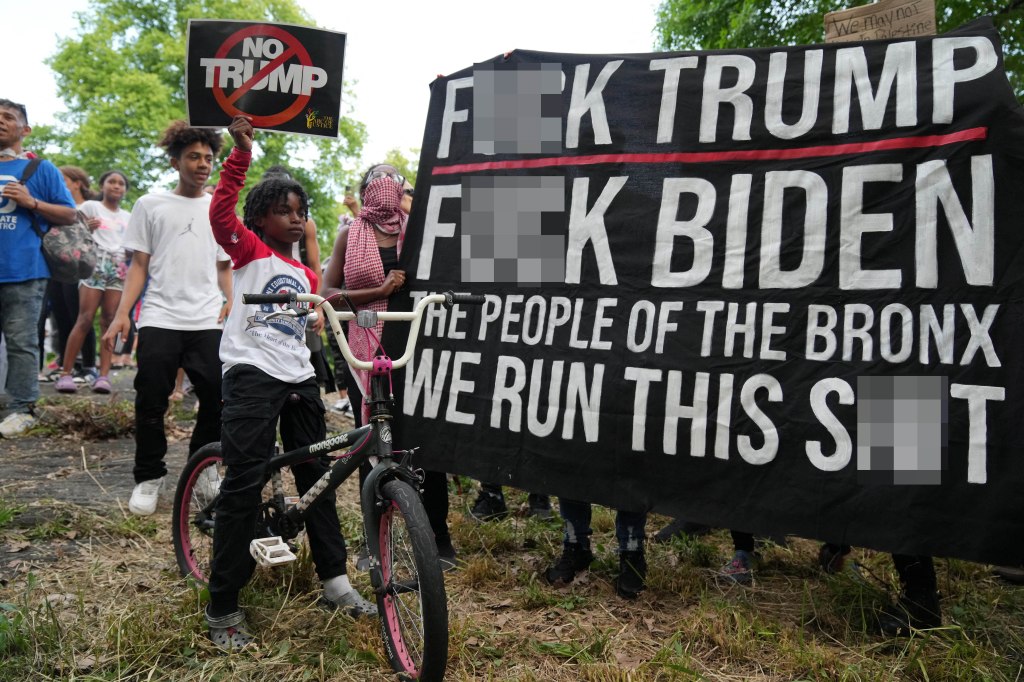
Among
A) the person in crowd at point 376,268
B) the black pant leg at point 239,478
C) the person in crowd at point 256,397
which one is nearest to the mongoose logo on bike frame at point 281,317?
the person in crowd at point 256,397

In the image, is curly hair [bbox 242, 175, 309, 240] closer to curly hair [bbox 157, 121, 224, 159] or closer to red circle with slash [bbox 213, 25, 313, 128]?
red circle with slash [bbox 213, 25, 313, 128]

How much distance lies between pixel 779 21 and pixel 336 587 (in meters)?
8.57

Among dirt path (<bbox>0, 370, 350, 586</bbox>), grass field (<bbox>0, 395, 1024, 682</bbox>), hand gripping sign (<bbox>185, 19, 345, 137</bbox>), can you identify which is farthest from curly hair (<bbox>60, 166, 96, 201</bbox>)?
hand gripping sign (<bbox>185, 19, 345, 137</bbox>)

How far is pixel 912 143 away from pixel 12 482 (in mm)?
5136

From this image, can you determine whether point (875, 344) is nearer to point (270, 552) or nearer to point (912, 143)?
point (912, 143)

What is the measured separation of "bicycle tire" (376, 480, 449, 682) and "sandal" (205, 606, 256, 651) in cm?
59

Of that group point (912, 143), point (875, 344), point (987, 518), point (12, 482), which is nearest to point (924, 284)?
point (875, 344)

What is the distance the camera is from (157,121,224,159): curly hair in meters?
4.20

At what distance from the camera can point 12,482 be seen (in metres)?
4.79

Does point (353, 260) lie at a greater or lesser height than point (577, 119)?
lesser

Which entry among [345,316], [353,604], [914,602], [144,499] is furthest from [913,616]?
[144,499]

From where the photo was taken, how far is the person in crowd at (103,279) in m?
7.43

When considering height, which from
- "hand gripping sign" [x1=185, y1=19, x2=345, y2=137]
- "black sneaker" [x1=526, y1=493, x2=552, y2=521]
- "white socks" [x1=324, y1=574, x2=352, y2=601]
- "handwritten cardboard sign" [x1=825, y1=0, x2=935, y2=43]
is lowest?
"white socks" [x1=324, y1=574, x2=352, y2=601]

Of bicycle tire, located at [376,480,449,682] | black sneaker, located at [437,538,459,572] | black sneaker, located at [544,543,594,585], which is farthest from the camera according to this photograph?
black sneaker, located at [437,538,459,572]
